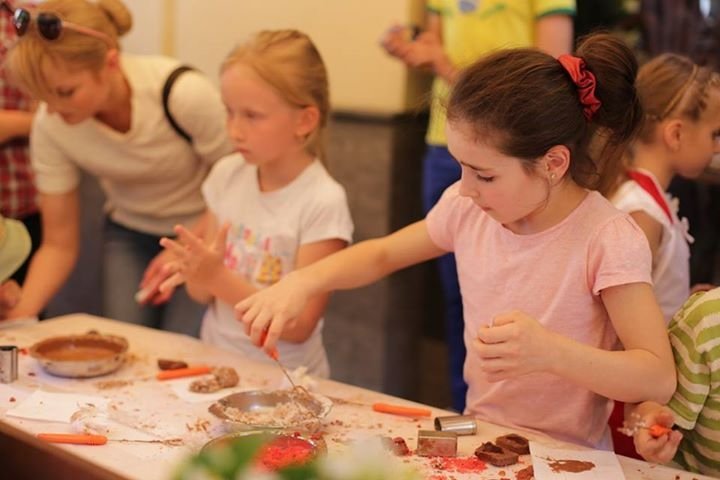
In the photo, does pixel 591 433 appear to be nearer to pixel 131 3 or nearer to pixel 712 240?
pixel 712 240

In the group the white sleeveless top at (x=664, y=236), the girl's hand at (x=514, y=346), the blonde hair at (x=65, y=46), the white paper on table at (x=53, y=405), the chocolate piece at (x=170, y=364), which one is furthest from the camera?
the blonde hair at (x=65, y=46)

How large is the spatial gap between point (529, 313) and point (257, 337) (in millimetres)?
460

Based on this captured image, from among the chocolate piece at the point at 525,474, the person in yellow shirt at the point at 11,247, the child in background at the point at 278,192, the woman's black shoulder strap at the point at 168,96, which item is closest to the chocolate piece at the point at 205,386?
the child in background at the point at 278,192

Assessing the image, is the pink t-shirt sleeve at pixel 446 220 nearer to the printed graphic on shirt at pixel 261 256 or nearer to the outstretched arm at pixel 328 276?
the outstretched arm at pixel 328 276

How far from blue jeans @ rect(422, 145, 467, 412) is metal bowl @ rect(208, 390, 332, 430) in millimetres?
1082

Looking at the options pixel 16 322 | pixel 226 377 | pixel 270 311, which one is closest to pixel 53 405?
pixel 226 377

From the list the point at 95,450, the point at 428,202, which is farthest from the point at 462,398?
the point at 95,450

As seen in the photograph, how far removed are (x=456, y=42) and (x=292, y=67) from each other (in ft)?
2.55

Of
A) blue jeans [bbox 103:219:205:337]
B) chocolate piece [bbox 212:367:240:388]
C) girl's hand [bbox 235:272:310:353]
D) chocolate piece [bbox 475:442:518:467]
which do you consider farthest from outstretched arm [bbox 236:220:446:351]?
blue jeans [bbox 103:219:205:337]

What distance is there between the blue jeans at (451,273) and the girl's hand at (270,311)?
104cm

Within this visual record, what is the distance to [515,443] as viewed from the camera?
4.83 feet

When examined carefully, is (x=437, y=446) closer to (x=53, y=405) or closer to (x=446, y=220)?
(x=446, y=220)

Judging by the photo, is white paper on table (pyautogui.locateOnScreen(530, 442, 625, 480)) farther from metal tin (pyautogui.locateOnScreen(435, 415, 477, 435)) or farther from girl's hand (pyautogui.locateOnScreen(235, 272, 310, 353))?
girl's hand (pyautogui.locateOnScreen(235, 272, 310, 353))

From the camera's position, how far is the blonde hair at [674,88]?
192 cm
